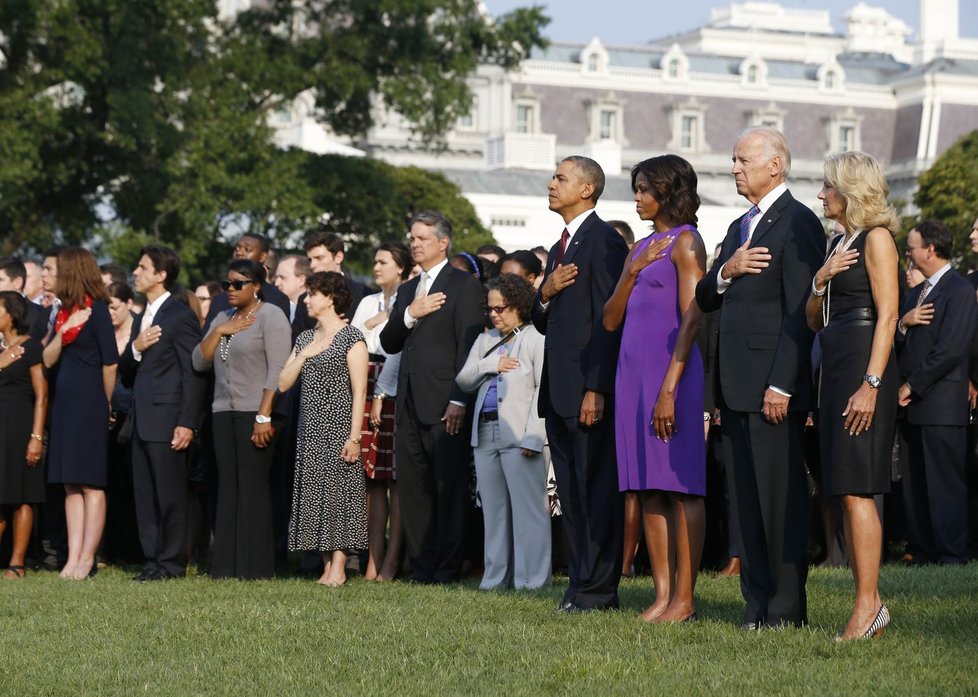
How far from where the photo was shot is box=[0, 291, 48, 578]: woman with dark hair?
11938mm

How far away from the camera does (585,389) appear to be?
8.62 meters

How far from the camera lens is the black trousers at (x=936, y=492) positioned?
36.8 ft

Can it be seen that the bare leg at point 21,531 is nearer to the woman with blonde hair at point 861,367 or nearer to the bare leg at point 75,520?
the bare leg at point 75,520

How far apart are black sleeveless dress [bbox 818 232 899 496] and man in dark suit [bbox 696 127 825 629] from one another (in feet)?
0.61

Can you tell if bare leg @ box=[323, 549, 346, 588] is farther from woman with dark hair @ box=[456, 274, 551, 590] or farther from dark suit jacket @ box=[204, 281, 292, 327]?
dark suit jacket @ box=[204, 281, 292, 327]

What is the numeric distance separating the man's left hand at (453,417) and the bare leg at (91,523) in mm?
2683

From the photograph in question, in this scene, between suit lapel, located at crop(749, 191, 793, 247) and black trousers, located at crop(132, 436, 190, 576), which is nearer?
suit lapel, located at crop(749, 191, 793, 247)

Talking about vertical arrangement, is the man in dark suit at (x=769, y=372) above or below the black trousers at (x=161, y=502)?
above

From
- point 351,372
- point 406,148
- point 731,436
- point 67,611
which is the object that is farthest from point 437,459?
point 406,148

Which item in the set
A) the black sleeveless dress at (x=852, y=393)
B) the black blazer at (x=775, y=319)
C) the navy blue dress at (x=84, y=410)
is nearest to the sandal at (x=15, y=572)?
the navy blue dress at (x=84, y=410)

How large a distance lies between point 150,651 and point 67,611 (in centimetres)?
178

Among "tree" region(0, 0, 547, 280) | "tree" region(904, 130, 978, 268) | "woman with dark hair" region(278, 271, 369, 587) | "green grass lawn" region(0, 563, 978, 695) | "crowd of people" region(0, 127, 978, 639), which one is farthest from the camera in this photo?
"tree" region(904, 130, 978, 268)

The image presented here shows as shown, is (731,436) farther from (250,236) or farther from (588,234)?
(250,236)

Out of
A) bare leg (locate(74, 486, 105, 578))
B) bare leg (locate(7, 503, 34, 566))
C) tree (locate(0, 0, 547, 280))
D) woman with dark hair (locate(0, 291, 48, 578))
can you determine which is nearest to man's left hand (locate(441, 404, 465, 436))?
bare leg (locate(74, 486, 105, 578))
